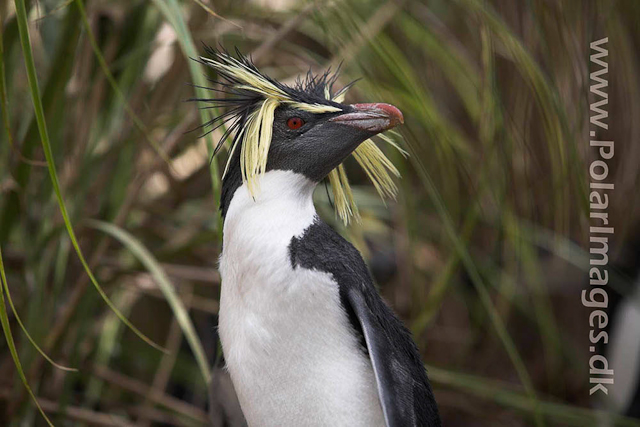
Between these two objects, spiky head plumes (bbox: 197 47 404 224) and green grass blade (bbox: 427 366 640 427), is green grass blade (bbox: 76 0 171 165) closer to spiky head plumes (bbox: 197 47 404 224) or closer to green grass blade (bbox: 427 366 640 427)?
spiky head plumes (bbox: 197 47 404 224)

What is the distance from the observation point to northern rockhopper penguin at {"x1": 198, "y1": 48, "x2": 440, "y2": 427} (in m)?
0.68

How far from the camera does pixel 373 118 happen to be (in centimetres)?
68

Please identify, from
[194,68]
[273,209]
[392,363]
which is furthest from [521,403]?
[194,68]

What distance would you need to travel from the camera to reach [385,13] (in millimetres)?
1241

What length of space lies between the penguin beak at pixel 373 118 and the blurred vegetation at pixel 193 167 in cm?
9

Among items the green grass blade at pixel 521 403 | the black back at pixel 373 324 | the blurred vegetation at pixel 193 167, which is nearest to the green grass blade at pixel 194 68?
the blurred vegetation at pixel 193 167

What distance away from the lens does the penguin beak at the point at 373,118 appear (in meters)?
0.67

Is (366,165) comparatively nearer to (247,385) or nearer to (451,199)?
(247,385)

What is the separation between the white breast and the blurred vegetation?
10 cm

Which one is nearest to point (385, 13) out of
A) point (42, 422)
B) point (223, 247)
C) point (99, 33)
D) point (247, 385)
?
point (99, 33)

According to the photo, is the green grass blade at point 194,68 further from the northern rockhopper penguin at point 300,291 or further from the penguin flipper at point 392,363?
the penguin flipper at point 392,363

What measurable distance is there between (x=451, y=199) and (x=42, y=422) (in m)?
0.78

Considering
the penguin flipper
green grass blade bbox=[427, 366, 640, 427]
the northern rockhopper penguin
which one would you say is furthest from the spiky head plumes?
green grass blade bbox=[427, 366, 640, 427]

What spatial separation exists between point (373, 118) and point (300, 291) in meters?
0.18
